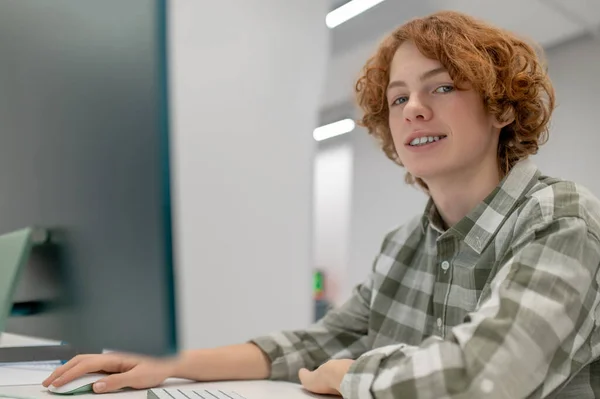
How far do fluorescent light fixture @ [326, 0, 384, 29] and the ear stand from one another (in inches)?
77.9

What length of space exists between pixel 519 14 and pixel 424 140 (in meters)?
2.29

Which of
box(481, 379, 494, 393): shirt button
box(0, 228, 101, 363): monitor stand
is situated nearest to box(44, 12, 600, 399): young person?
box(481, 379, 494, 393): shirt button

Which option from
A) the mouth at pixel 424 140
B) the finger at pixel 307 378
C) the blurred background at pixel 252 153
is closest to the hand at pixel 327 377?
the finger at pixel 307 378

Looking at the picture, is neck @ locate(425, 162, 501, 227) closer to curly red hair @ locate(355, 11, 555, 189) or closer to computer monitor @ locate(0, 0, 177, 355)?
curly red hair @ locate(355, 11, 555, 189)

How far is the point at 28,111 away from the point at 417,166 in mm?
652

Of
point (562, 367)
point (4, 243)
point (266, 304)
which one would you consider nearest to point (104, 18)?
point (4, 243)

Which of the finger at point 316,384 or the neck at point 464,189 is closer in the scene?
the finger at point 316,384

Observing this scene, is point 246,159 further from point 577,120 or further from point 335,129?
point 335,129

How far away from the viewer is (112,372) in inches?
34.3

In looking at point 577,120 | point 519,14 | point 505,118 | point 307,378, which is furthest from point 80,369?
point 519,14

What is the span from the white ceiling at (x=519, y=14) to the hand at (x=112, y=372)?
2.28m

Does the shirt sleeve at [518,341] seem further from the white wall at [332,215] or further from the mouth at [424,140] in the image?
the white wall at [332,215]

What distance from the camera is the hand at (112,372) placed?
779 millimetres

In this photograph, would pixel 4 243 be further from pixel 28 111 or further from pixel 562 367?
pixel 562 367
